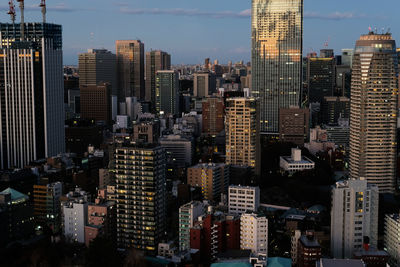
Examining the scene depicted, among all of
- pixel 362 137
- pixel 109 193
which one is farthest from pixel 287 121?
pixel 109 193

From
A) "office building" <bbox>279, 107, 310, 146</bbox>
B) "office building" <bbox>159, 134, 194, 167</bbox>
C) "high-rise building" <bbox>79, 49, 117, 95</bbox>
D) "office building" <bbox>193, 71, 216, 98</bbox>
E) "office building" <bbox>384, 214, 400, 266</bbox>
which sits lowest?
"office building" <bbox>384, 214, 400, 266</bbox>

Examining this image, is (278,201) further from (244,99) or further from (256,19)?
(256,19)

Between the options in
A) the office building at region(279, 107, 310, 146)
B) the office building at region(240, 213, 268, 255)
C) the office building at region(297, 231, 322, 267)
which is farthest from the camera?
the office building at region(279, 107, 310, 146)

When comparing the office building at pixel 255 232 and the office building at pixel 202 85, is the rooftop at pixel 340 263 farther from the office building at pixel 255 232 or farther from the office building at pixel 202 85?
the office building at pixel 202 85

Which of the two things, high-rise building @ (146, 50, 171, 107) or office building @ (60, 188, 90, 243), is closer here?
office building @ (60, 188, 90, 243)

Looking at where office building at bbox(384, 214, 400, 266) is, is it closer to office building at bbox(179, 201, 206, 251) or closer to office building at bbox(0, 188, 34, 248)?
office building at bbox(179, 201, 206, 251)

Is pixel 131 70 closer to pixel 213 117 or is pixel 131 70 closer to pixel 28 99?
pixel 213 117

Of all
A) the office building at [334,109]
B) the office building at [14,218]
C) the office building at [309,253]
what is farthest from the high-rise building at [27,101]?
the office building at [334,109]

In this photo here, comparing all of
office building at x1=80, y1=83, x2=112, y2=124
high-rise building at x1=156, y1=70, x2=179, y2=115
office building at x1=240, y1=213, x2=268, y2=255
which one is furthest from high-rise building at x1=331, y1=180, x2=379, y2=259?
high-rise building at x1=156, y1=70, x2=179, y2=115
